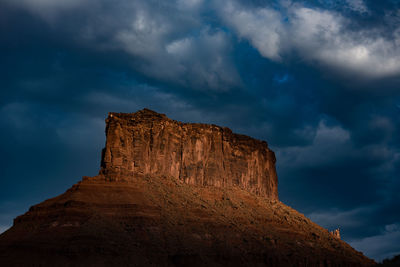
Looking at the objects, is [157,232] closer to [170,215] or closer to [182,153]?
[170,215]

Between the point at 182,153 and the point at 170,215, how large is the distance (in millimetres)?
21685

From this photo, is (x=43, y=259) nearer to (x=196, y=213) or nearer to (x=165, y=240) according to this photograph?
(x=165, y=240)

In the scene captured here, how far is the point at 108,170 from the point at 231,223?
76.4ft

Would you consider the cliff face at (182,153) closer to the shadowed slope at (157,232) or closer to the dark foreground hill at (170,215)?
the dark foreground hill at (170,215)

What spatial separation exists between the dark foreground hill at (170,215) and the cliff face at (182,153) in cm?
21

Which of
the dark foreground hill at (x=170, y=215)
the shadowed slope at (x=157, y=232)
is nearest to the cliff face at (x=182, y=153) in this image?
the dark foreground hill at (x=170, y=215)

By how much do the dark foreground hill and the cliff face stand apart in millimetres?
211

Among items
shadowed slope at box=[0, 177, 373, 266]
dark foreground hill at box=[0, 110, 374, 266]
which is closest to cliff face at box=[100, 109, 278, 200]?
dark foreground hill at box=[0, 110, 374, 266]

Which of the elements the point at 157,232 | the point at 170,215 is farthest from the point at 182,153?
the point at 157,232

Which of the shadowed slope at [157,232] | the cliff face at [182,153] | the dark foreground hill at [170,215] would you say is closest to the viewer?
the shadowed slope at [157,232]

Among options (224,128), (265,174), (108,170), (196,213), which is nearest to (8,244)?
(108,170)

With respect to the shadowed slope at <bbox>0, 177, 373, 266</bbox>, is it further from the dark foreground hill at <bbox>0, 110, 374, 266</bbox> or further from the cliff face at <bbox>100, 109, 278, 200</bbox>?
the cliff face at <bbox>100, 109, 278, 200</bbox>

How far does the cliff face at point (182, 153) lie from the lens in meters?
89.7

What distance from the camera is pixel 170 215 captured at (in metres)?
78.5
